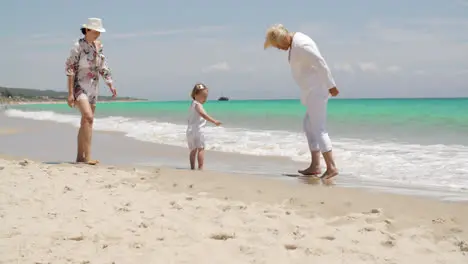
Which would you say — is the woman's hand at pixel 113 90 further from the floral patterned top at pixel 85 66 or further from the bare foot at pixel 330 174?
the bare foot at pixel 330 174

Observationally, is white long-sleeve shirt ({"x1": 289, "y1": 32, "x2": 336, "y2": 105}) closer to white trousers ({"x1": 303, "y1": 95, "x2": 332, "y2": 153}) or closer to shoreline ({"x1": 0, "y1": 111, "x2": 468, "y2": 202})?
white trousers ({"x1": 303, "y1": 95, "x2": 332, "y2": 153})

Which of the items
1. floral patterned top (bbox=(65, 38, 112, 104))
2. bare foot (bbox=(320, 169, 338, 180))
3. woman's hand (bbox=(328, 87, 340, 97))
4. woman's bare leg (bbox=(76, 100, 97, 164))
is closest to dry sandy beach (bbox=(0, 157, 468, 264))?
bare foot (bbox=(320, 169, 338, 180))

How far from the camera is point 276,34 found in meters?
5.64

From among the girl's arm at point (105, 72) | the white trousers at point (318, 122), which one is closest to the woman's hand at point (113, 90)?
the girl's arm at point (105, 72)

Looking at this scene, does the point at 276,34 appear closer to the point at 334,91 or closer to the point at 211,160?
the point at 334,91

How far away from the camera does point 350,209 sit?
3893 millimetres

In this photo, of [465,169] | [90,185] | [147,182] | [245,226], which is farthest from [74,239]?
[465,169]

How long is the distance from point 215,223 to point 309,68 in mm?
2702

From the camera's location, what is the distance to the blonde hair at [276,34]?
18.5ft

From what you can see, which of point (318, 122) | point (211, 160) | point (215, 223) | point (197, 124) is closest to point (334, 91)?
point (318, 122)

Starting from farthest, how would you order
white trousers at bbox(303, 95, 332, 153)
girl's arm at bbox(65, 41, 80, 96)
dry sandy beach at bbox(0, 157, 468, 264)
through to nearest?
girl's arm at bbox(65, 41, 80, 96) → white trousers at bbox(303, 95, 332, 153) → dry sandy beach at bbox(0, 157, 468, 264)

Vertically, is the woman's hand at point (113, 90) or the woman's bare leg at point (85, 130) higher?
the woman's hand at point (113, 90)

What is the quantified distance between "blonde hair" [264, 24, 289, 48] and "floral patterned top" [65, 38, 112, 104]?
7.12 ft

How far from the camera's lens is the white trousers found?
18.6ft
